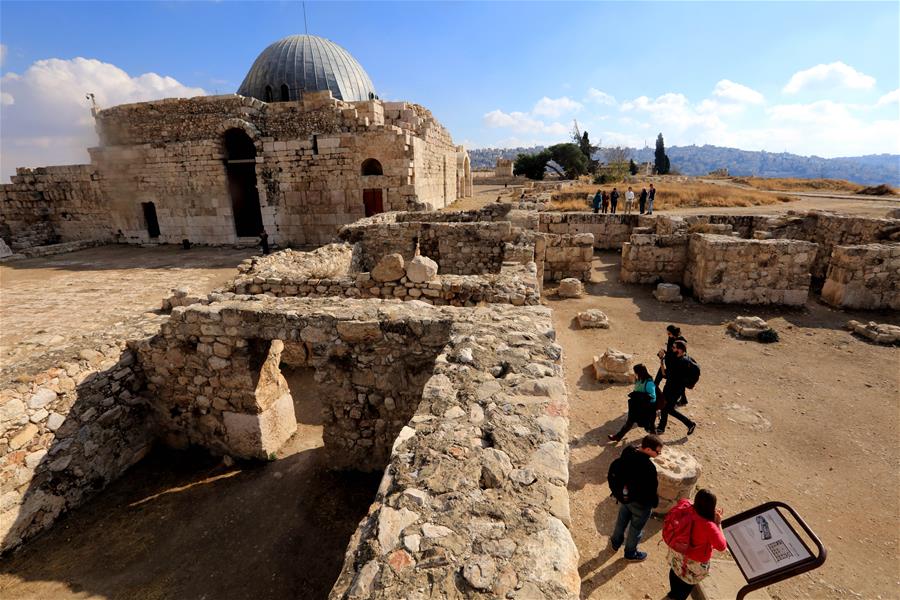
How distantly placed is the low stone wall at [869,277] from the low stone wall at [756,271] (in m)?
0.74

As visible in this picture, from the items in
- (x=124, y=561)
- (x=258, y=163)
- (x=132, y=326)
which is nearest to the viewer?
(x=124, y=561)

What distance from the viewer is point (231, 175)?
18250 mm

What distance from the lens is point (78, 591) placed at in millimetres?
3818

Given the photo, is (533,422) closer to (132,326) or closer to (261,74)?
(132,326)

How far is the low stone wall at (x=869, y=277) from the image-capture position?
963 centimetres

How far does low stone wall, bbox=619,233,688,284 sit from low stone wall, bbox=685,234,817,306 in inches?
51.6

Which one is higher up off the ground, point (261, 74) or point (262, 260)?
point (261, 74)

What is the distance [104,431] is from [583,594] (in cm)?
590

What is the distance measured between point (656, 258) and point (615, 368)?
664 cm

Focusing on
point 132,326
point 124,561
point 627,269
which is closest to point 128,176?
point 132,326

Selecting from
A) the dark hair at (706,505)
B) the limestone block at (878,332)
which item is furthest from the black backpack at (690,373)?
the limestone block at (878,332)

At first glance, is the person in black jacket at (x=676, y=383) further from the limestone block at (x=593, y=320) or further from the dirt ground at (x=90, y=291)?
the dirt ground at (x=90, y=291)

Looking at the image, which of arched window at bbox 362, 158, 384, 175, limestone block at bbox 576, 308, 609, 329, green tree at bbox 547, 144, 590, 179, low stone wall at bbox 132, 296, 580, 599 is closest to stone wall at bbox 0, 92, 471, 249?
arched window at bbox 362, 158, 384, 175

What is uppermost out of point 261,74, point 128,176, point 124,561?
point 261,74
